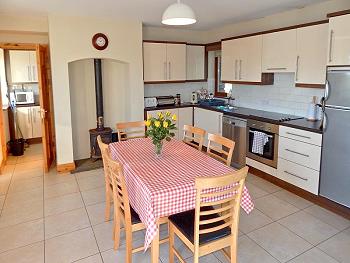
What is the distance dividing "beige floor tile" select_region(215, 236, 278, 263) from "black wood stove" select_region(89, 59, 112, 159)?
119 inches

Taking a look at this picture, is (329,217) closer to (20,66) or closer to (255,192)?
(255,192)

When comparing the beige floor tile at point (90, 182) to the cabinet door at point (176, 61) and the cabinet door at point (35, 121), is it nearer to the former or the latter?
the cabinet door at point (176, 61)

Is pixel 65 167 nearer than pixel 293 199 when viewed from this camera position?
No

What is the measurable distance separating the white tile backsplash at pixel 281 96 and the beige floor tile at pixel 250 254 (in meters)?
2.26

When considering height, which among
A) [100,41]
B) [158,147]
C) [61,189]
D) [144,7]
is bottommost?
[61,189]

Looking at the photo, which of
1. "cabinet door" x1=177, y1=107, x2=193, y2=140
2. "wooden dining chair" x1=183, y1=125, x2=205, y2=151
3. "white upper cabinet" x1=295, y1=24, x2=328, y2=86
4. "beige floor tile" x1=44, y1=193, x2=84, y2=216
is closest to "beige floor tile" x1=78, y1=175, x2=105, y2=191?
"beige floor tile" x1=44, y1=193, x2=84, y2=216

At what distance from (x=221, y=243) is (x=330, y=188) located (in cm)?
188

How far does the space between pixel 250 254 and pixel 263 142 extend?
189 cm

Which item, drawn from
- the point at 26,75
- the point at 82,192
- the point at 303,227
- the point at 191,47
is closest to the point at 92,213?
the point at 82,192

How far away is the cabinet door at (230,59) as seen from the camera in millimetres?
4805

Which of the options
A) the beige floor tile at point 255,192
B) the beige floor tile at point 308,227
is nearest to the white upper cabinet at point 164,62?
the beige floor tile at point 255,192

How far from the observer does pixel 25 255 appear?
2.51 meters

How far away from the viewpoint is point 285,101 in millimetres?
4352

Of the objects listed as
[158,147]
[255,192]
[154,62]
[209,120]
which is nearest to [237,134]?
[209,120]
